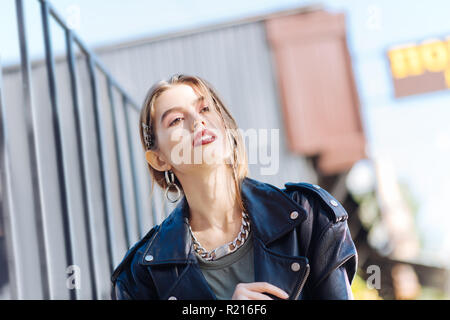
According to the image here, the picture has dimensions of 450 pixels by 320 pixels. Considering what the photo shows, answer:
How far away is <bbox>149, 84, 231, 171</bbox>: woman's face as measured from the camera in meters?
1.13

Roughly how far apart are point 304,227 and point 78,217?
3.78 m

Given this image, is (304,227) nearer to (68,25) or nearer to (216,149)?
(216,149)

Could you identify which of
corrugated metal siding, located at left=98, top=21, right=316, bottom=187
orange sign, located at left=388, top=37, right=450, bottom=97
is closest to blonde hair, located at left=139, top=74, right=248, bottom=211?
orange sign, located at left=388, top=37, right=450, bottom=97

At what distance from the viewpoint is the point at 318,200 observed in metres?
1.10

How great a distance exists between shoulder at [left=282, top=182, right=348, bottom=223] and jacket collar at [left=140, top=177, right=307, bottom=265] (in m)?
0.03

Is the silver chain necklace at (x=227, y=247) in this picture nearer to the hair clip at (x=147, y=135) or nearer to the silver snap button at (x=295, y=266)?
the silver snap button at (x=295, y=266)

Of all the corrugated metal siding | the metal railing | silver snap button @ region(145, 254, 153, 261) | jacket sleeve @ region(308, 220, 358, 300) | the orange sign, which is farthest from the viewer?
the corrugated metal siding

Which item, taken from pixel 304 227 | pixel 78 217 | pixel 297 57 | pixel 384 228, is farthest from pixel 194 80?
pixel 384 228

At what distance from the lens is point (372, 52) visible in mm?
5590

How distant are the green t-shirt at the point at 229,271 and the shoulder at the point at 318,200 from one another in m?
0.14

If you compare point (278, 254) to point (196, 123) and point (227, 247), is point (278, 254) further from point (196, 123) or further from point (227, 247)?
point (196, 123)

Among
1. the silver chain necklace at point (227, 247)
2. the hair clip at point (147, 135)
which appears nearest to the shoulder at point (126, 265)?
the silver chain necklace at point (227, 247)

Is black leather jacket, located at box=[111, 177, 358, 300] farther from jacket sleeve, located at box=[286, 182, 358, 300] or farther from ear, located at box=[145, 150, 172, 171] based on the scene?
ear, located at box=[145, 150, 172, 171]
